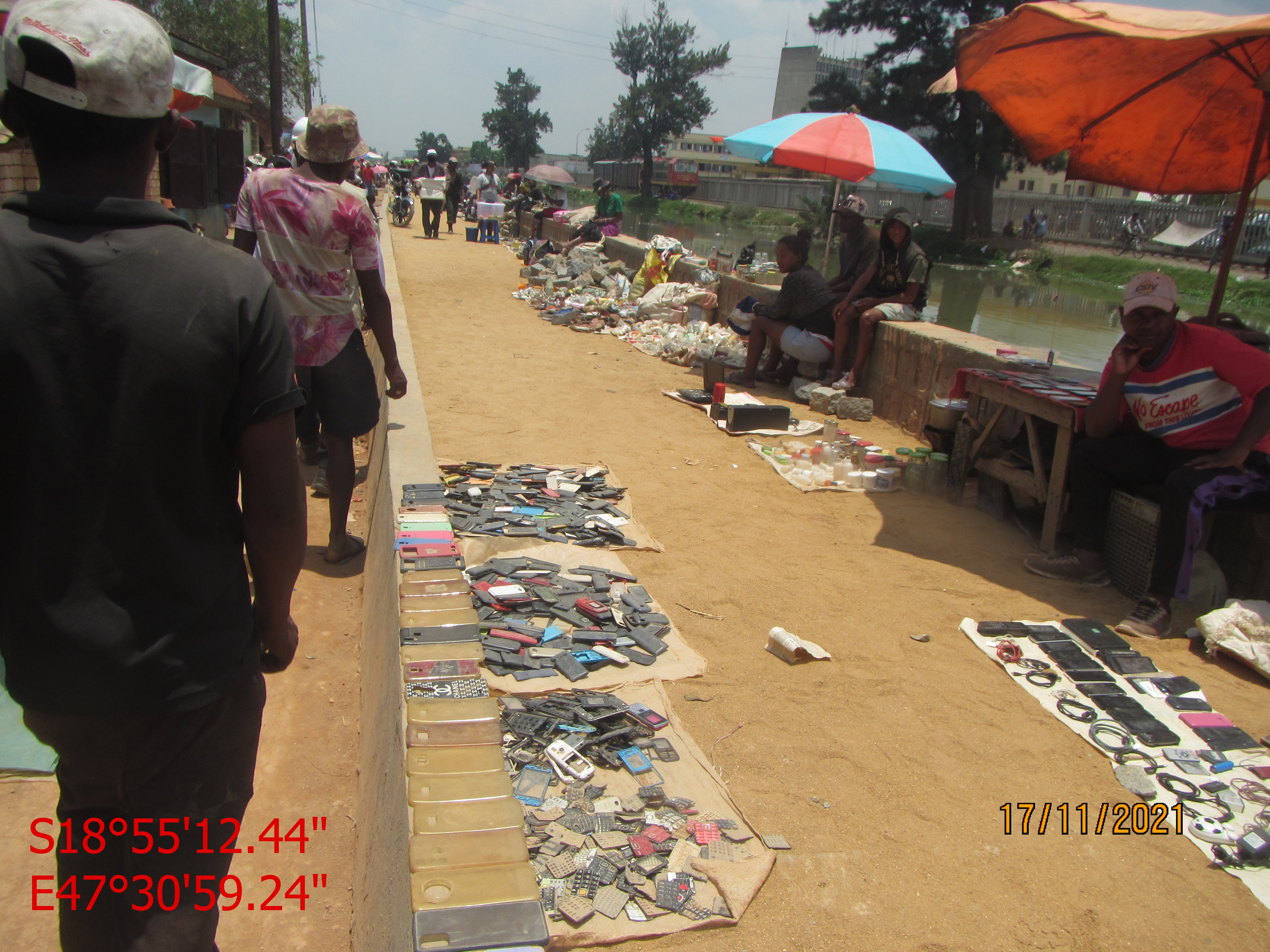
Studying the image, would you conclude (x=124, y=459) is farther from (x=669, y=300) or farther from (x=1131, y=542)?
(x=669, y=300)

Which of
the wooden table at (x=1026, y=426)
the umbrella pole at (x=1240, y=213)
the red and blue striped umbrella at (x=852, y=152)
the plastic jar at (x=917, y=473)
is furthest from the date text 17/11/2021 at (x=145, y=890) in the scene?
the red and blue striped umbrella at (x=852, y=152)

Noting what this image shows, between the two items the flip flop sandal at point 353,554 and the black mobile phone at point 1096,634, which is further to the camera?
the flip flop sandal at point 353,554

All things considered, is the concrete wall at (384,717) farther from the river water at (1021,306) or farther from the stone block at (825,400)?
the river water at (1021,306)

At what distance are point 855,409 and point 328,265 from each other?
4.90 meters

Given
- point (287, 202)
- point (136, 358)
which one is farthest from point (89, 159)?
point (287, 202)

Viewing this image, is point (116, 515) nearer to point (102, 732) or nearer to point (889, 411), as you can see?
point (102, 732)

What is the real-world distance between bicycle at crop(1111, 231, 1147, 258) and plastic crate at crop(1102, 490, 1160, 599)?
95.7ft

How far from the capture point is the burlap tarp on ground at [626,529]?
4570 mm

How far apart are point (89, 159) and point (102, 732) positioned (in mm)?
854

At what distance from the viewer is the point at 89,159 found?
1253 millimetres

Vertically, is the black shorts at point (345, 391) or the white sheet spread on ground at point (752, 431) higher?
the black shorts at point (345, 391)

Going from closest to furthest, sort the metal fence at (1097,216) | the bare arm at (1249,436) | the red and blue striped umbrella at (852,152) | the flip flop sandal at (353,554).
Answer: the bare arm at (1249,436)
the flip flop sandal at (353,554)
the red and blue striped umbrella at (852,152)
the metal fence at (1097,216)

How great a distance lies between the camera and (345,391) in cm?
405

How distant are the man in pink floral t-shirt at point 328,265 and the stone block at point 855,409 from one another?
4.52 metres
